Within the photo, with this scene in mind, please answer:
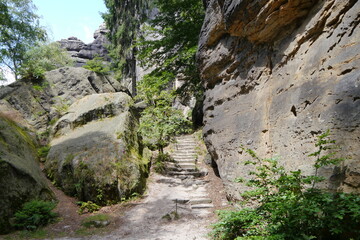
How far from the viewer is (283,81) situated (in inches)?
215

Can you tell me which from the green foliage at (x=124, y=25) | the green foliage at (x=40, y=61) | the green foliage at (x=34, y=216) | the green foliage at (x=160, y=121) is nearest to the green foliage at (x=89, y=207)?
the green foliage at (x=34, y=216)

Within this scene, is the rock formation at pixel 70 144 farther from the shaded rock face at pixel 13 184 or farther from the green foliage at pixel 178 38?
the green foliage at pixel 178 38

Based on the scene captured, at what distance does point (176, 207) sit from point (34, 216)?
4052 millimetres

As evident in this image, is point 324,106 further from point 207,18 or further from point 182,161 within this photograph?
point 182,161

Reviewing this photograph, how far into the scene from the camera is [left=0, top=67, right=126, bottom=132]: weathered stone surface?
13.5 m

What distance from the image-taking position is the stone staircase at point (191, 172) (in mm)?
7729

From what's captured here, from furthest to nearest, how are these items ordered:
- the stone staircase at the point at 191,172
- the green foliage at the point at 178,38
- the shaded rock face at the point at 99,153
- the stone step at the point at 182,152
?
1. the stone step at the point at 182,152
2. the green foliage at the point at 178,38
3. the shaded rock face at the point at 99,153
4. the stone staircase at the point at 191,172

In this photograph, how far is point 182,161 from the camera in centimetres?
1167

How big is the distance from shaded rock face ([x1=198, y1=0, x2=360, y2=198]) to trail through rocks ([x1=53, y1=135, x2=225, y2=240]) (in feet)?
4.44

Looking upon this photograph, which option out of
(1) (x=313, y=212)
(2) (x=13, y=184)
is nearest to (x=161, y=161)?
(2) (x=13, y=184)

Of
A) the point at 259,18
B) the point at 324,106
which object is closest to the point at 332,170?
the point at 324,106

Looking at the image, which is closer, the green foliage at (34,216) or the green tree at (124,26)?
the green foliage at (34,216)

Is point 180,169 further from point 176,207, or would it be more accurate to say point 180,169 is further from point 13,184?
point 13,184

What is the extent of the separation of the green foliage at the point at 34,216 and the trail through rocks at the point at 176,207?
4.15 ft
